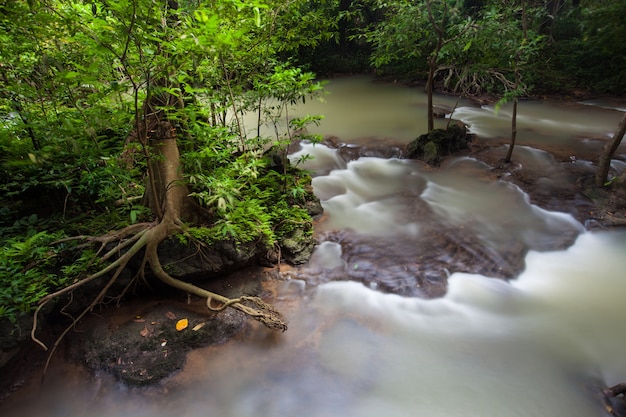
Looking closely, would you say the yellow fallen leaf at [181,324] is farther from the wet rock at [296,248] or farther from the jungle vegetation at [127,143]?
the wet rock at [296,248]

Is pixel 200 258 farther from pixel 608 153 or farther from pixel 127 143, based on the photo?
pixel 608 153

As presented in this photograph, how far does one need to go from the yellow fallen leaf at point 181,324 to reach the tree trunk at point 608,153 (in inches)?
298

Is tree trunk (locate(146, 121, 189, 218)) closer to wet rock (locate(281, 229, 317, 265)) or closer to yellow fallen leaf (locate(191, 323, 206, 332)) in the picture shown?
yellow fallen leaf (locate(191, 323, 206, 332))

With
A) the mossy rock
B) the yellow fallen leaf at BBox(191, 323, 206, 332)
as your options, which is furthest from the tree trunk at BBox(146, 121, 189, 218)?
the mossy rock

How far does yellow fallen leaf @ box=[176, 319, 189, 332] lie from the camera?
3975 mm

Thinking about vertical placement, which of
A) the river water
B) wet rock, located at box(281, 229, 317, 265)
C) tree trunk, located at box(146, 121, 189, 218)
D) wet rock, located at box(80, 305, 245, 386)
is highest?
tree trunk, located at box(146, 121, 189, 218)

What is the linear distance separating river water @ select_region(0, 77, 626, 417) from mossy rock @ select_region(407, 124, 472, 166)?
223 cm

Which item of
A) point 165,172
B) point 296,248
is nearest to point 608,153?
point 296,248

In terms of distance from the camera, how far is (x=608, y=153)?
6.40 metres

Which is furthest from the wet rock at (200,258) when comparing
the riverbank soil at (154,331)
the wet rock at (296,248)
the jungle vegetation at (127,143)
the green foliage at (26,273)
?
the green foliage at (26,273)

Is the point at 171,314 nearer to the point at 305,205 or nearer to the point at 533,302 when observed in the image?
the point at 305,205

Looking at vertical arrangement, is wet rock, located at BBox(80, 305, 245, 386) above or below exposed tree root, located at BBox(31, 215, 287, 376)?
below

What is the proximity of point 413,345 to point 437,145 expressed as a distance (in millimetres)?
6024

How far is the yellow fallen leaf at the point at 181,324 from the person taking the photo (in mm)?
3975
